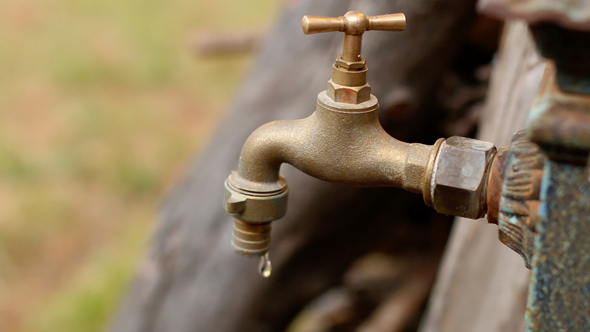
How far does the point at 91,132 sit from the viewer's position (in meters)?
3.35

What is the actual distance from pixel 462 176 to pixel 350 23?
0.19m

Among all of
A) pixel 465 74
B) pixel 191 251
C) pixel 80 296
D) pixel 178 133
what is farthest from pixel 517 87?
pixel 178 133

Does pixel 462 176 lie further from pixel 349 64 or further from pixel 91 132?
pixel 91 132

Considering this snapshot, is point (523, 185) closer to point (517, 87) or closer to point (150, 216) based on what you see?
point (517, 87)

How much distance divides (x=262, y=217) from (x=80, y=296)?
6.31ft

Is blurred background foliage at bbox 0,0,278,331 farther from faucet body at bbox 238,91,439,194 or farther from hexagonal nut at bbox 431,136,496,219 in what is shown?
hexagonal nut at bbox 431,136,496,219

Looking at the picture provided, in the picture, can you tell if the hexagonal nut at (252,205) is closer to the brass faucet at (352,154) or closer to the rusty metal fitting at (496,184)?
the brass faucet at (352,154)

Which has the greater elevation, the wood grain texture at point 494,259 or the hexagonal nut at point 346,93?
the hexagonal nut at point 346,93

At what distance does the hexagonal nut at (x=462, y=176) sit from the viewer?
64 centimetres

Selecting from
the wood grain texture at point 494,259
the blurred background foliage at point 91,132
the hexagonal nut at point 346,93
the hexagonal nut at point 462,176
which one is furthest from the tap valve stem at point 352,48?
the blurred background foliage at point 91,132

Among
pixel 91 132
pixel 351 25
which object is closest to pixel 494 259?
pixel 351 25

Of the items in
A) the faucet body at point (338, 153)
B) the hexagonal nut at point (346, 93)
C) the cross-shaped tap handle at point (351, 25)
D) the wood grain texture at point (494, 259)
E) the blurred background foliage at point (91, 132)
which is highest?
the cross-shaped tap handle at point (351, 25)

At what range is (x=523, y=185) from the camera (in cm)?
56

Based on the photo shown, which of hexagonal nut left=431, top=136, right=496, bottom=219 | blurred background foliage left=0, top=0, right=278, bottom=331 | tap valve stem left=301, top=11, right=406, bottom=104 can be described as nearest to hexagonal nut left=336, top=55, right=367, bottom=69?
tap valve stem left=301, top=11, right=406, bottom=104
